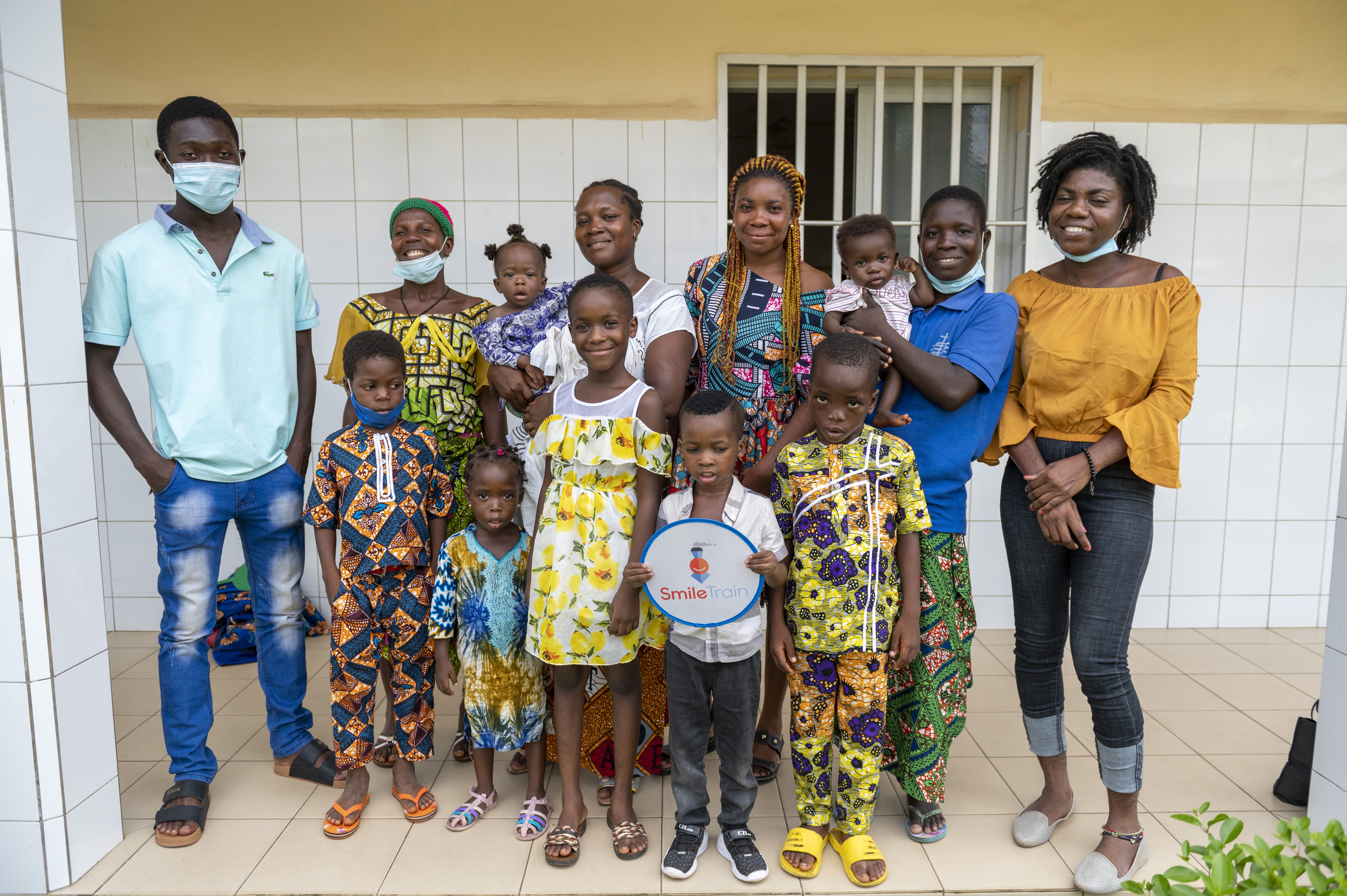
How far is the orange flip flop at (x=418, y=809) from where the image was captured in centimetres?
225

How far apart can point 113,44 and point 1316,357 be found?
5.37m

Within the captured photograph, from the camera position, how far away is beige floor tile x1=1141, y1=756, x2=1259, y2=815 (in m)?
2.31

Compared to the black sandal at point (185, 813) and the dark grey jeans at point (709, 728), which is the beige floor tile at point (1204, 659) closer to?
the dark grey jeans at point (709, 728)

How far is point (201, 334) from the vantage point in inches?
87.0

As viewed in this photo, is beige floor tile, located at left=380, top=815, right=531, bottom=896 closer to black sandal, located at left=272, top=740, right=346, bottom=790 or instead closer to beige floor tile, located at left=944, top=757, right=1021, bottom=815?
black sandal, located at left=272, top=740, right=346, bottom=790

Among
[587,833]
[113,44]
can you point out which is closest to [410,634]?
[587,833]

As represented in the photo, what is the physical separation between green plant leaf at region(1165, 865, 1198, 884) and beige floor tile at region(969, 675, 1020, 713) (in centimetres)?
197

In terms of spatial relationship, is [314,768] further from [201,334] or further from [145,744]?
[201,334]

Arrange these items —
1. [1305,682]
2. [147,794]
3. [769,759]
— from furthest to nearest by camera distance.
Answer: [1305,682] < [769,759] < [147,794]

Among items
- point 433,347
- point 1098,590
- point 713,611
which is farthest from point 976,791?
point 433,347

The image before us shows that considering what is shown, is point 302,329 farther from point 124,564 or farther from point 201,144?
point 124,564

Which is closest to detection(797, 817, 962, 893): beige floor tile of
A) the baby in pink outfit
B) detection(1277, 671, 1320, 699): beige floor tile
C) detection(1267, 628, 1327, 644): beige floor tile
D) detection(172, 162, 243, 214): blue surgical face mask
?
the baby in pink outfit

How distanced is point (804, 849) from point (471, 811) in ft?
2.98

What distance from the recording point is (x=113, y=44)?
3365mm
